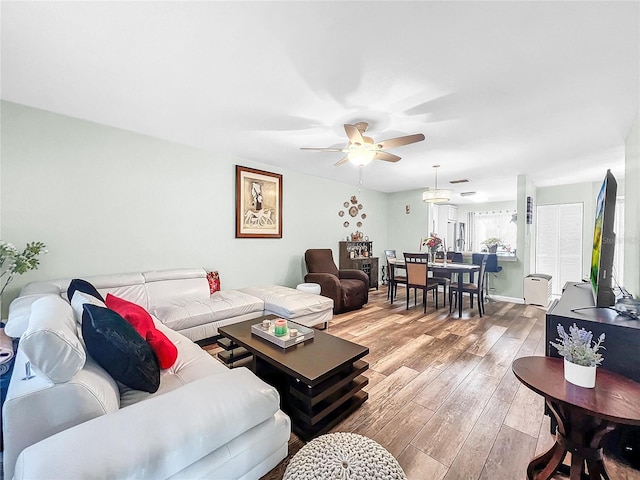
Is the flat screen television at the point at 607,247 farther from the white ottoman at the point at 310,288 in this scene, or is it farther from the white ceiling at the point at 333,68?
the white ottoman at the point at 310,288

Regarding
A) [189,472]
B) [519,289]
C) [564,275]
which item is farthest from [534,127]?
[564,275]

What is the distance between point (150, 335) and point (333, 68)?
2.11 meters

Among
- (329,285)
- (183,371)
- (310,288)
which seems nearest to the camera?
(183,371)

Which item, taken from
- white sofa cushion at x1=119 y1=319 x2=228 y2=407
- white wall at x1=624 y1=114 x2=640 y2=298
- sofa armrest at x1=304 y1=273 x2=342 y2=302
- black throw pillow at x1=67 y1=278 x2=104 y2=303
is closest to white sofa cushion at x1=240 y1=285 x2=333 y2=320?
sofa armrest at x1=304 y1=273 x2=342 y2=302

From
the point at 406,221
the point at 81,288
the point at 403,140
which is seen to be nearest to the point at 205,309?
the point at 81,288

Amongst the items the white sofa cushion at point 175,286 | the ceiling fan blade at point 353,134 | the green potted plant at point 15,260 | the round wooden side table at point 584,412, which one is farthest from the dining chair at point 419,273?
the green potted plant at point 15,260

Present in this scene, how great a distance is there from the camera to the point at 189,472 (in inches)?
35.3

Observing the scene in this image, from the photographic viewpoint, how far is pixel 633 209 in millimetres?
2498

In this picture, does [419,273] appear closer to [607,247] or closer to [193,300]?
[607,247]

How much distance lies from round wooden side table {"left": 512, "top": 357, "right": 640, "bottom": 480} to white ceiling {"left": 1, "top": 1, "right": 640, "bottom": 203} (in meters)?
1.85

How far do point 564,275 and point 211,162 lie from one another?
7.09 m

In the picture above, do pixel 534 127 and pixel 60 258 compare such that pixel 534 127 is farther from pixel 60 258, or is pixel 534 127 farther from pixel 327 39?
pixel 60 258

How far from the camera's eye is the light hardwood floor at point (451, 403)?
1470 mm

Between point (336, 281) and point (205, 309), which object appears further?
point (336, 281)
